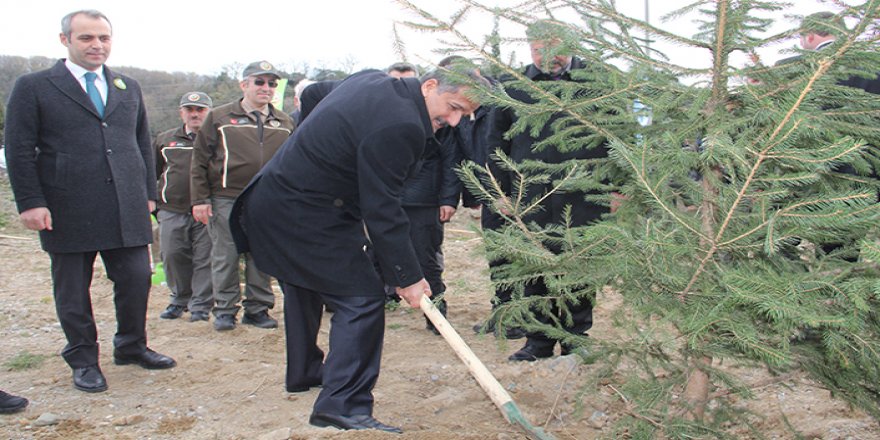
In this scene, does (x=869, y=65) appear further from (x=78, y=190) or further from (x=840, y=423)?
(x=78, y=190)

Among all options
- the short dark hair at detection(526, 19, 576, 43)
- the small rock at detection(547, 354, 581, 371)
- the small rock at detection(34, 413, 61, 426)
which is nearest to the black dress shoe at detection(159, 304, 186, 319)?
the small rock at detection(34, 413, 61, 426)

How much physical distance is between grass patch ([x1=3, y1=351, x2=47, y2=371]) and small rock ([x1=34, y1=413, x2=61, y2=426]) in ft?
3.40

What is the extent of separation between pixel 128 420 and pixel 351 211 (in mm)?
1438

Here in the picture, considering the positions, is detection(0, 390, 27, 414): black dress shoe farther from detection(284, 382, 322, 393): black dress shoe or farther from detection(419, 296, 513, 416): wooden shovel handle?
detection(419, 296, 513, 416): wooden shovel handle

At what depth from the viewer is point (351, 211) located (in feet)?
10.5

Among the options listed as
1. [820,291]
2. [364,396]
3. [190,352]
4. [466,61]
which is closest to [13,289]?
[190,352]

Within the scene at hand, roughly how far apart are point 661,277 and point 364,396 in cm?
145

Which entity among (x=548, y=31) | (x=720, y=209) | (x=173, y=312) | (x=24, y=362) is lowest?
(x=173, y=312)

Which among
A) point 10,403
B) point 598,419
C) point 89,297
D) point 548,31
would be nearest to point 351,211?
point 548,31

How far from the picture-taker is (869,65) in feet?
7.49

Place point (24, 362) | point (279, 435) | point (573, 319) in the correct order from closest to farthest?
1. point (279, 435)
2. point (573, 319)
3. point (24, 362)

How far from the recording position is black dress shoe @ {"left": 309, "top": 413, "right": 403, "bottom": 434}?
3.01 meters

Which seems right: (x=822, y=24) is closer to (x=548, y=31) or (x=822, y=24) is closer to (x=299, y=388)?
(x=548, y=31)

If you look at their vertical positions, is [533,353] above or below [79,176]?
below
